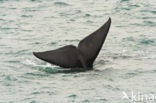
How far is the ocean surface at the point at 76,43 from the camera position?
10648mm

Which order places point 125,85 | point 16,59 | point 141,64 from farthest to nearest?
point 16,59 → point 141,64 → point 125,85

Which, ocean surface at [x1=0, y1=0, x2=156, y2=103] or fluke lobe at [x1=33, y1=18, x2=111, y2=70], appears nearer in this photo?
ocean surface at [x1=0, y1=0, x2=156, y2=103]

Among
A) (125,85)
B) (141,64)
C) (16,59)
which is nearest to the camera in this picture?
(125,85)

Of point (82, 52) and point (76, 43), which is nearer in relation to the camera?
point (82, 52)

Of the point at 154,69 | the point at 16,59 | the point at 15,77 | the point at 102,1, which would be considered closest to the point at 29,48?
the point at 16,59

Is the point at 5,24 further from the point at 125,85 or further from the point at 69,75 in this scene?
the point at 125,85

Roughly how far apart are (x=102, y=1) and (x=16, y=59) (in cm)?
1143

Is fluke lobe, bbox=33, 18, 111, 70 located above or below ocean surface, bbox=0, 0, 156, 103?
above

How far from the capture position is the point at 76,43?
16281mm

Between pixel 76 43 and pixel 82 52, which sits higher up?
pixel 82 52

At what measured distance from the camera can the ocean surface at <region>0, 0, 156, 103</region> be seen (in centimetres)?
1065

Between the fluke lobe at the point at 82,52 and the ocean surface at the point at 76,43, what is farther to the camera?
the fluke lobe at the point at 82,52

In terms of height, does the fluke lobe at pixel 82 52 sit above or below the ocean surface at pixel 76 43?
above

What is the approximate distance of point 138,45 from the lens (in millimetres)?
15336
